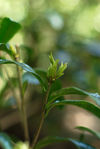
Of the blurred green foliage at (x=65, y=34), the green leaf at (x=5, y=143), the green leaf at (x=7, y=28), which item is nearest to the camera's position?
the green leaf at (x=5, y=143)

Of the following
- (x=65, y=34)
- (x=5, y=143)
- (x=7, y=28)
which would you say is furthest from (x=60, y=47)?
(x=5, y=143)

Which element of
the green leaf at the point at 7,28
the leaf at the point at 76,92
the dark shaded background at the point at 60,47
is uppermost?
the dark shaded background at the point at 60,47

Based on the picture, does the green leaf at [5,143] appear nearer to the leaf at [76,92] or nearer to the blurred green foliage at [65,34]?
the leaf at [76,92]

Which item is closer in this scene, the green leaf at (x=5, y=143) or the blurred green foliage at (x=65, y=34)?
the green leaf at (x=5, y=143)

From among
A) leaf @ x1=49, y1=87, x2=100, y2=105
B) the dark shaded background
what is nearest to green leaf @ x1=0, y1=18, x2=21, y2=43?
leaf @ x1=49, y1=87, x2=100, y2=105

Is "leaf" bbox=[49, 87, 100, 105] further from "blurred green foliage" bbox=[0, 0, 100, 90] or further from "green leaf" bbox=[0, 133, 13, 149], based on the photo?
"blurred green foliage" bbox=[0, 0, 100, 90]

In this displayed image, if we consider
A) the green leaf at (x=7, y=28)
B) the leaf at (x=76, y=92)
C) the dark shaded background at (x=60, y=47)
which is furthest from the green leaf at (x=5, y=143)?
the dark shaded background at (x=60, y=47)

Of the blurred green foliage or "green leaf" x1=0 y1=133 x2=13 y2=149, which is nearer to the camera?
"green leaf" x1=0 y1=133 x2=13 y2=149

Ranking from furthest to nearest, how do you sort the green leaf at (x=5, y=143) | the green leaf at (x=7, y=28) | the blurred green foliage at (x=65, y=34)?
the blurred green foliage at (x=65, y=34) → the green leaf at (x=7, y=28) → the green leaf at (x=5, y=143)

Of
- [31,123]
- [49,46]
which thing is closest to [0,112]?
[31,123]

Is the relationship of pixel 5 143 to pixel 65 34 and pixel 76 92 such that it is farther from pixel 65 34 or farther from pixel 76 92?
pixel 65 34
